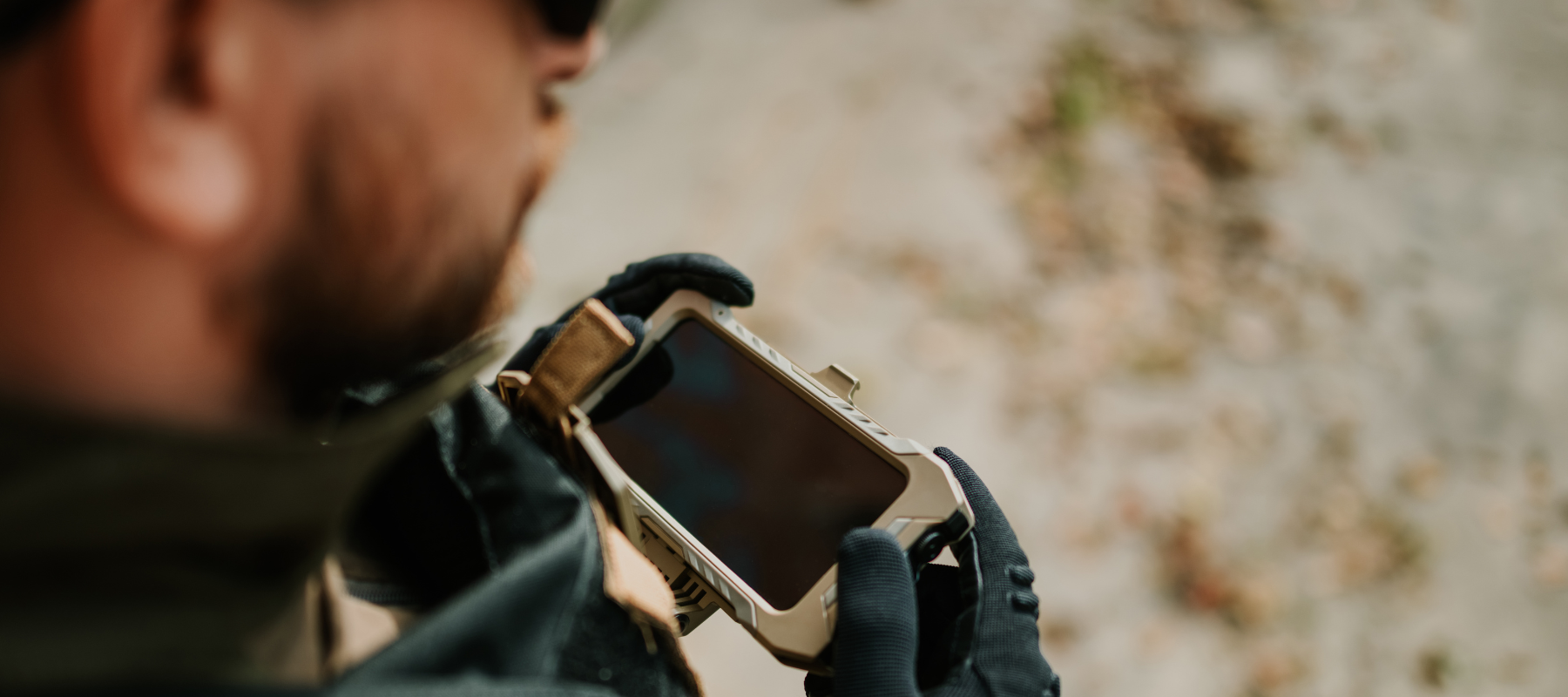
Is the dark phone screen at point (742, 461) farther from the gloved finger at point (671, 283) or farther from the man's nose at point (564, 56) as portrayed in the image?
the man's nose at point (564, 56)

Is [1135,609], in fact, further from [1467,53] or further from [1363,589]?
[1467,53]

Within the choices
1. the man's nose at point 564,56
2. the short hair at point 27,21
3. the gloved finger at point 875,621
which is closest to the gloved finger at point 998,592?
the gloved finger at point 875,621

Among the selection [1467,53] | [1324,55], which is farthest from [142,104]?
[1467,53]

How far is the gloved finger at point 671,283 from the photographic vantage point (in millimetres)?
1193

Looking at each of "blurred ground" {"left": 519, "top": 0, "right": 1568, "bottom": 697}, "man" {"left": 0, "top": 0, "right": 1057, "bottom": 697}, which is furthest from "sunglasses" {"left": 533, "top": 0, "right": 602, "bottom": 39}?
"blurred ground" {"left": 519, "top": 0, "right": 1568, "bottom": 697}

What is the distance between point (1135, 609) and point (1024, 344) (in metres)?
0.75

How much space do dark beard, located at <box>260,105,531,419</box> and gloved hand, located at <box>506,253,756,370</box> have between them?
48cm

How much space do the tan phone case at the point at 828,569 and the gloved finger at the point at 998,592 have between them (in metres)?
0.09

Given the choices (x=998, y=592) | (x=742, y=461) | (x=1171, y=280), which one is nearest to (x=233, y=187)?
(x=742, y=461)

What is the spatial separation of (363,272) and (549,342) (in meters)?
0.57

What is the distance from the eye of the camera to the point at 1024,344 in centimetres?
250

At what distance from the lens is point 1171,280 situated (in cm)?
267

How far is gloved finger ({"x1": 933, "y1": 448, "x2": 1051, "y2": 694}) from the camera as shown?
3.46 feet

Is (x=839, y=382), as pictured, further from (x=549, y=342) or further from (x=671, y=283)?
(x=549, y=342)
